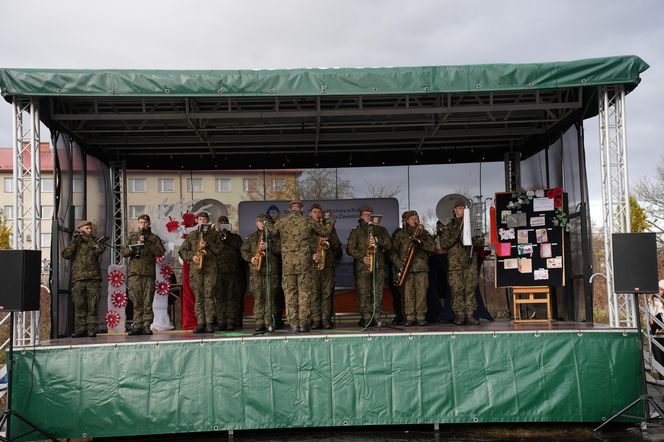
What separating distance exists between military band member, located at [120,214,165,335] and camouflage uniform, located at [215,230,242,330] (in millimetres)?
892

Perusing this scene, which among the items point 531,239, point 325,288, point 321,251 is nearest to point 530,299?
point 531,239

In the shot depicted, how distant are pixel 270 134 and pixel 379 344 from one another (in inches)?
168

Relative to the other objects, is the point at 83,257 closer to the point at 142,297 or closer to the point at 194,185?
the point at 142,297

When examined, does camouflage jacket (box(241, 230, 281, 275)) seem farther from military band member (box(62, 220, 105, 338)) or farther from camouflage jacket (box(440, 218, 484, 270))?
camouflage jacket (box(440, 218, 484, 270))

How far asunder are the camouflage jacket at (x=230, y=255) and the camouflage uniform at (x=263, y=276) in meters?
0.46

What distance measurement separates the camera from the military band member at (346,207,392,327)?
30.6 ft

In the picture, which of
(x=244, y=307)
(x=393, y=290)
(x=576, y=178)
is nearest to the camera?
(x=576, y=178)

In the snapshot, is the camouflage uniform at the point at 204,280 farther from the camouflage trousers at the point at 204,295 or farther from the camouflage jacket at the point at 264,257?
the camouflage jacket at the point at 264,257

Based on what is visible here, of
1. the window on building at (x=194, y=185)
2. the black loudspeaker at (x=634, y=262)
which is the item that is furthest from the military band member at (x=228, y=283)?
the black loudspeaker at (x=634, y=262)

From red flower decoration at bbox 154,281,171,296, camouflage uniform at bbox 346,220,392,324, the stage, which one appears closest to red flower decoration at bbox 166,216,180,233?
red flower decoration at bbox 154,281,171,296

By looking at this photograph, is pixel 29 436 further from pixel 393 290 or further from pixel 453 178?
pixel 453 178

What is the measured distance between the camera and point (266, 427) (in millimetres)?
7215

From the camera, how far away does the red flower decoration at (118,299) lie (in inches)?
387

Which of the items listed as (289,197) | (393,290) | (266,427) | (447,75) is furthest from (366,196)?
(266,427)
